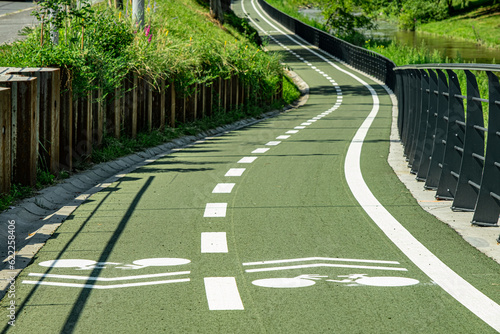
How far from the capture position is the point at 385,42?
229 ft

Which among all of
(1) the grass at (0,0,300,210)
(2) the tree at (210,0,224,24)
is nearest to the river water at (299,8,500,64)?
(2) the tree at (210,0,224,24)

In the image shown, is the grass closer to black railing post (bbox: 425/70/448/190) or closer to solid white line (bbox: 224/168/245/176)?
solid white line (bbox: 224/168/245/176)

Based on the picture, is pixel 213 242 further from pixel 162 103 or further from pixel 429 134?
pixel 162 103

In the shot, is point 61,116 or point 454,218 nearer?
point 454,218

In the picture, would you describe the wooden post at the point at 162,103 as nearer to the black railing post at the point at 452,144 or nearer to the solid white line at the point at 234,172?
the solid white line at the point at 234,172

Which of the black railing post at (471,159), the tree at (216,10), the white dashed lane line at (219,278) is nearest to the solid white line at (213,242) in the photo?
the white dashed lane line at (219,278)

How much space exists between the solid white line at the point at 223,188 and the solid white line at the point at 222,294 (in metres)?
4.05

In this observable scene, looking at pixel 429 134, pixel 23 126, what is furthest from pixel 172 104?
pixel 23 126

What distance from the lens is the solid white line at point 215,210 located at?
326 inches

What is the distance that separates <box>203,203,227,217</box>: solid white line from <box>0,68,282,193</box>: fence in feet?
6.97

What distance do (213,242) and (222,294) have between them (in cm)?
164

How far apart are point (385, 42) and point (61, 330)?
6735 cm

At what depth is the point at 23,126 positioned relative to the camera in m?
9.11

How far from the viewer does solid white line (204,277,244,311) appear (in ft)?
16.5
